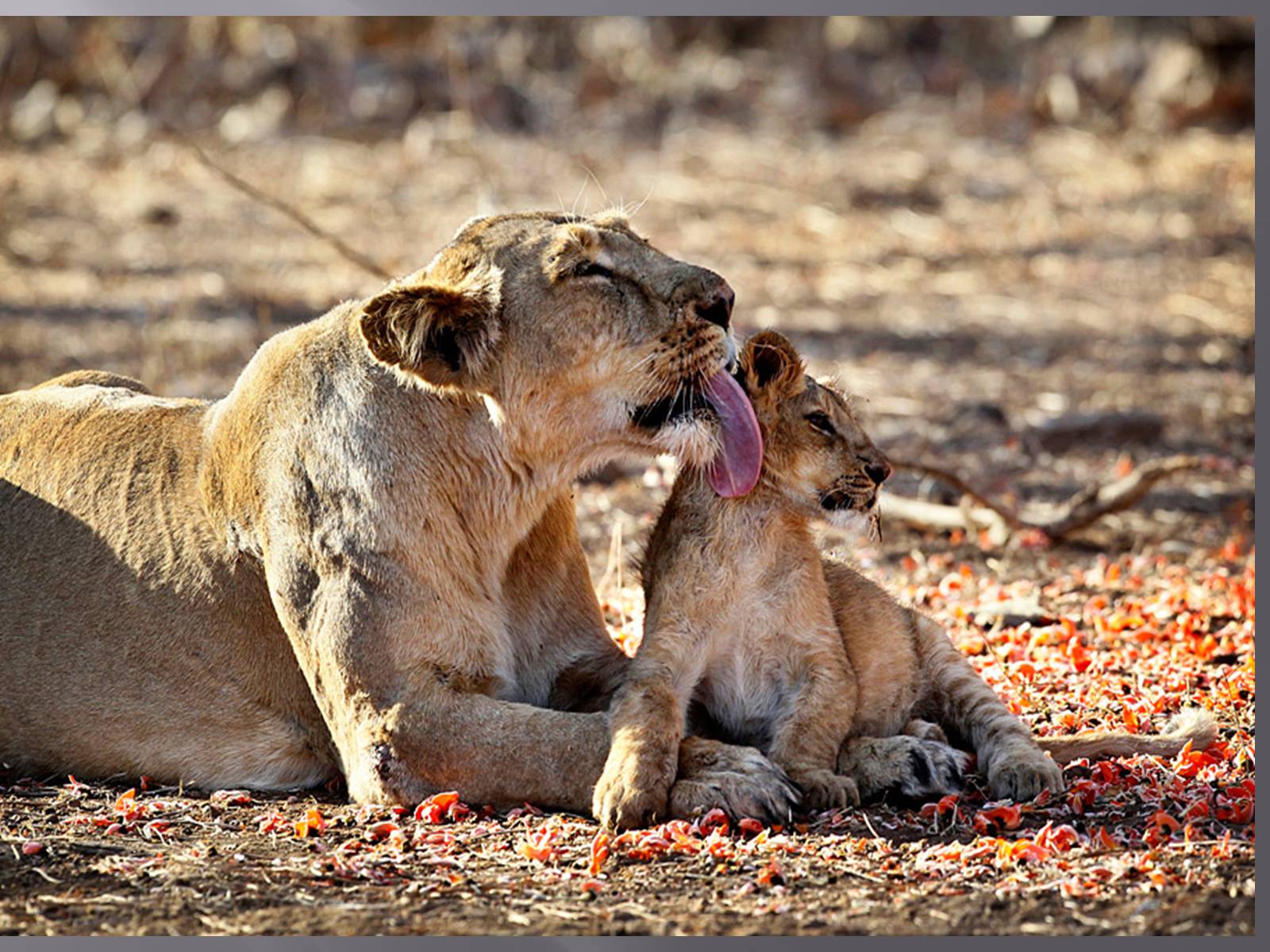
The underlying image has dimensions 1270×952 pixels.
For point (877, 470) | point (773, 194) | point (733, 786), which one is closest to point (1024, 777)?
point (733, 786)

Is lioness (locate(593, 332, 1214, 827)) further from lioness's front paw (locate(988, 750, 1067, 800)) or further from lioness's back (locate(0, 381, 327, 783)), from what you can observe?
lioness's back (locate(0, 381, 327, 783))

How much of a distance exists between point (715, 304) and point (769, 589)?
73 centimetres

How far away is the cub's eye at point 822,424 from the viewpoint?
15.8ft

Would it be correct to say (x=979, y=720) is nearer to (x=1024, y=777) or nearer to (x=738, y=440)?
(x=1024, y=777)

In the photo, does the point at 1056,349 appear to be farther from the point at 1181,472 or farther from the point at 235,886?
the point at 235,886

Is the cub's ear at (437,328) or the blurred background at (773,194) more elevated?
the blurred background at (773,194)

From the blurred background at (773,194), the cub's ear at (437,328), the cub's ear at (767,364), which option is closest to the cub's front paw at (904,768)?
the cub's ear at (767,364)

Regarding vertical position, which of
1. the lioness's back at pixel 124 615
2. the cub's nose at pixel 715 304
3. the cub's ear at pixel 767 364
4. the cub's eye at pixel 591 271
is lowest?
the lioness's back at pixel 124 615

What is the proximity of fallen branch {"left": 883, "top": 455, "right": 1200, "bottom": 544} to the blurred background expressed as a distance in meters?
0.12

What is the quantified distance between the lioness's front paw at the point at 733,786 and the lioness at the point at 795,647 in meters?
0.10

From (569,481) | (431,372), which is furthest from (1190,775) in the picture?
(431,372)

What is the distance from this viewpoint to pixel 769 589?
4758 millimetres

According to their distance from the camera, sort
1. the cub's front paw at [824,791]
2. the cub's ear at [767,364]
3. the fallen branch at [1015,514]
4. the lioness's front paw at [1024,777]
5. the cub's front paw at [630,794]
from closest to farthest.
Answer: the cub's front paw at [630,794] < the cub's front paw at [824,791] < the lioness's front paw at [1024,777] < the cub's ear at [767,364] < the fallen branch at [1015,514]

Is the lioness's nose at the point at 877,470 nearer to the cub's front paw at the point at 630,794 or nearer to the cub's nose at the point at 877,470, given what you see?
the cub's nose at the point at 877,470
